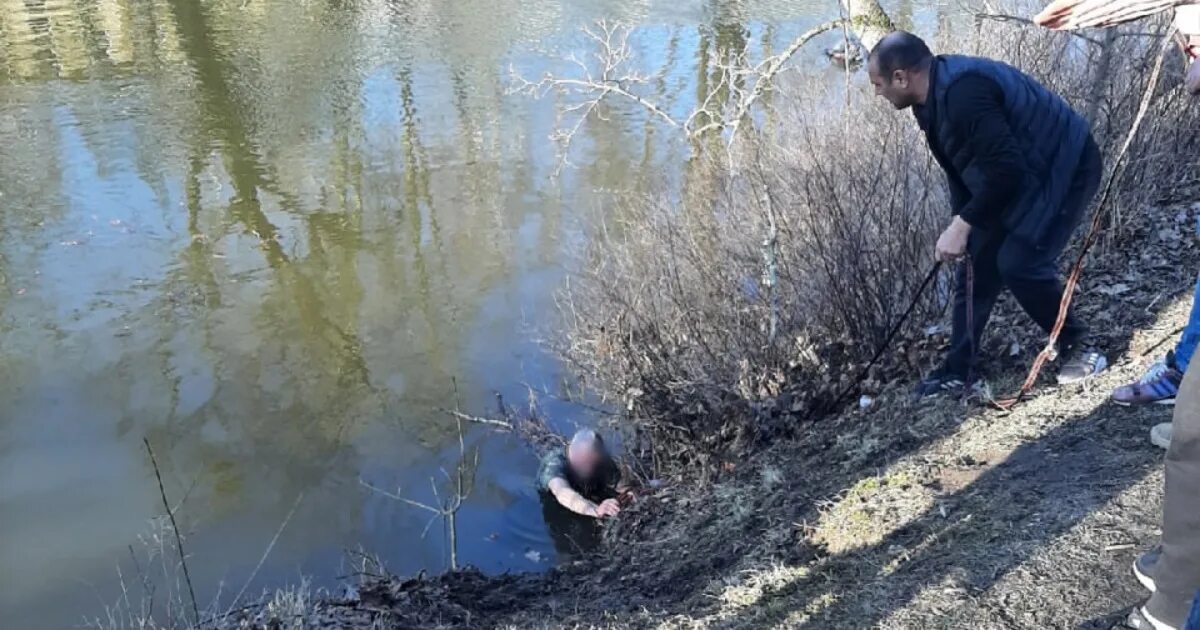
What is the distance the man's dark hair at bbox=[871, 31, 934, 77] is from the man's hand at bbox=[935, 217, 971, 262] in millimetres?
753

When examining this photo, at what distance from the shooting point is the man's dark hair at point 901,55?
435 centimetres

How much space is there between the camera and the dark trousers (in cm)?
476

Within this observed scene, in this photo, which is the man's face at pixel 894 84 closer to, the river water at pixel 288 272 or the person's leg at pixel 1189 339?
the person's leg at pixel 1189 339

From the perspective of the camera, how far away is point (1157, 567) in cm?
282

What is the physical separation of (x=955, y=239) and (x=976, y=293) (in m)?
0.57

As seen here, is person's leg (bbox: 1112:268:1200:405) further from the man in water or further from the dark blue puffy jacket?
the man in water

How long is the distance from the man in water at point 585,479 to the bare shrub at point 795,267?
44 centimetres

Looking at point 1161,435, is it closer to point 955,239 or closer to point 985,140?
point 955,239

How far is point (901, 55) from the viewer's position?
4.35 metres

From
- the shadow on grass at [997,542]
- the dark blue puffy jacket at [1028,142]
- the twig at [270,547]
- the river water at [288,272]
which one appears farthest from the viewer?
the river water at [288,272]

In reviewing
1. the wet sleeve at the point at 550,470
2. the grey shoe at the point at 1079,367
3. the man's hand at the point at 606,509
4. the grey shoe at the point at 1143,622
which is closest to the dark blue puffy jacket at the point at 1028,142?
the grey shoe at the point at 1079,367

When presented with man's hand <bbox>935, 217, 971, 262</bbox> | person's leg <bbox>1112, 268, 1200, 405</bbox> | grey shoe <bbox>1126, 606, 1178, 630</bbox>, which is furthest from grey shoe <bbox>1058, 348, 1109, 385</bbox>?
grey shoe <bbox>1126, 606, 1178, 630</bbox>

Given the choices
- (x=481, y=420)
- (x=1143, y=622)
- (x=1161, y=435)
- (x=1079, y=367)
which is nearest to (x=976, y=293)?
(x=1079, y=367)

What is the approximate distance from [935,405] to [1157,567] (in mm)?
2913
